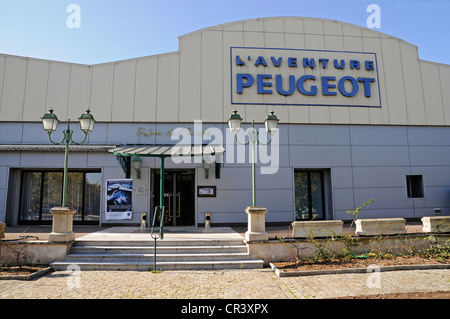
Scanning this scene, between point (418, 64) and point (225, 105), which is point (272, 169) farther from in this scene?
point (418, 64)

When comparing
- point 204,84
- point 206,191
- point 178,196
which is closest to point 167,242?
point 206,191

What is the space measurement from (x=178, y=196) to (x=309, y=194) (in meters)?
6.15

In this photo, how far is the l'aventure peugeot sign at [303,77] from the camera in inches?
543

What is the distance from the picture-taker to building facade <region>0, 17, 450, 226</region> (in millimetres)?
13078

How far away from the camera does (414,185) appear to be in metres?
14.5

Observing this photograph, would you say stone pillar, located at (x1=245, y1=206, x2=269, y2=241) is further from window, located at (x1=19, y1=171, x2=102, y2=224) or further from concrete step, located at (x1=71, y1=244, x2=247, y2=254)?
window, located at (x1=19, y1=171, x2=102, y2=224)

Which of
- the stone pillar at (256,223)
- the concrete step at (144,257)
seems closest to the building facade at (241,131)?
the stone pillar at (256,223)

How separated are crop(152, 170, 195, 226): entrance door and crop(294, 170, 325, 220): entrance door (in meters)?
4.91

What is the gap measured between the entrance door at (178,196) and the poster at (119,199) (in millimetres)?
1088

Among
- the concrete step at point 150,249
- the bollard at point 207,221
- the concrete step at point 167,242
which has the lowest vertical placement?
the concrete step at point 150,249

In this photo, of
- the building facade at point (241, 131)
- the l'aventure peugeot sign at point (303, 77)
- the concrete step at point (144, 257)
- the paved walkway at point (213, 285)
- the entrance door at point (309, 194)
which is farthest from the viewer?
the entrance door at point (309, 194)

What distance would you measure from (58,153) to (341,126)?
12.9 meters

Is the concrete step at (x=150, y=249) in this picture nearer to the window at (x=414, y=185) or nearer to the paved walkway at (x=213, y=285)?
the paved walkway at (x=213, y=285)

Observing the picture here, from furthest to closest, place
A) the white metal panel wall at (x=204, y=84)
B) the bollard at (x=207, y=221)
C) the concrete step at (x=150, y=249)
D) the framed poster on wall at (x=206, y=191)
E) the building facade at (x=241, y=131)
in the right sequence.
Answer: the white metal panel wall at (x=204, y=84) → the building facade at (x=241, y=131) → the framed poster on wall at (x=206, y=191) → the bollard at (x=207, y=221) → the concrete step at (x=150, y=249)
